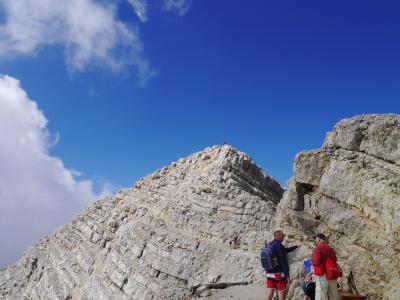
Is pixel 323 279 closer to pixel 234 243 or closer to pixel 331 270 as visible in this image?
pixel 331 270

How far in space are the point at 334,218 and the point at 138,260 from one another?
13.9 meters

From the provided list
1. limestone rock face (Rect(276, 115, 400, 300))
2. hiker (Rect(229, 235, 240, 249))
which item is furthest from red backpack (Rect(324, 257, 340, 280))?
hiker (Rect(229, 235, 240, 249))

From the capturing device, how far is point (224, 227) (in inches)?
893

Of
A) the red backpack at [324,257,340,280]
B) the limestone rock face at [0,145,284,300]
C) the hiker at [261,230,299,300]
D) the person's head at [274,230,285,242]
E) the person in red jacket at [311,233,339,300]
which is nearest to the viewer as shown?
the red backpack at [324,257,340,280]

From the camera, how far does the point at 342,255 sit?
12.2m

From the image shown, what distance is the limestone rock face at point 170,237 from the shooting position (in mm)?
19688

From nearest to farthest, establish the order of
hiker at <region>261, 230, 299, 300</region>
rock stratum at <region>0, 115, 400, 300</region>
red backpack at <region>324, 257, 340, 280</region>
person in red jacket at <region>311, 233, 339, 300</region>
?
red backpack at <region>324, 257, 340, 280</region>
person in red jacket at <region>311, 233, 339, 300</region>
hiker at <region>261, 230, 299, 300</region>
rock stratum at <region>0, 115, 400, 300</region>

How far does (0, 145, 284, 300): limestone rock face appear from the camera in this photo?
1969 cm

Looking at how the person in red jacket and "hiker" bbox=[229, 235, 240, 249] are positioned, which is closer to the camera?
→ the person in red jacket

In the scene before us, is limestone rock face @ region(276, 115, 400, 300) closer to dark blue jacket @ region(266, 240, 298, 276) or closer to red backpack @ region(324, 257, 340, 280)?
dark blue jacket @ region(266, 240, 298, 276)

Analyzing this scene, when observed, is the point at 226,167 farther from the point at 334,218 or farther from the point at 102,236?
the point at 334,218

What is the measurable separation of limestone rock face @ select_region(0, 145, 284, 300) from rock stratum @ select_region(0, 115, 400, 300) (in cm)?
8

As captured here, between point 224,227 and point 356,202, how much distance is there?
11421 mm

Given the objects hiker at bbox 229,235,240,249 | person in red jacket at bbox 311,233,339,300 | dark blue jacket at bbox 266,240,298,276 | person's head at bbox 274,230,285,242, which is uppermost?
hiker at bbox 229,235,240,249
